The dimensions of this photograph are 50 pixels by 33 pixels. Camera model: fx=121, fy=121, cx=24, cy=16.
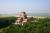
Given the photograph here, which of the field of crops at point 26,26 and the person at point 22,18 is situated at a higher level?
the person at point 22,18

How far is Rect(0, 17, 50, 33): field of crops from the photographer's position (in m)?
1.78

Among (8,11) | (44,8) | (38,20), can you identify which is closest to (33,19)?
Result: (38,20)

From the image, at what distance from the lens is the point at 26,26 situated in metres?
1.80

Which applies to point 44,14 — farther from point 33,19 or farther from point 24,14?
point 24,14

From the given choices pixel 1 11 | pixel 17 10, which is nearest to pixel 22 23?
pixel 17 10

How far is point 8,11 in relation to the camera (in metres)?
1.83

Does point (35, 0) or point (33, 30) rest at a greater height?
point (35, 0)

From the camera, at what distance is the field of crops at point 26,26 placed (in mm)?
1777

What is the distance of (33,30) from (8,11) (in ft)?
1.54

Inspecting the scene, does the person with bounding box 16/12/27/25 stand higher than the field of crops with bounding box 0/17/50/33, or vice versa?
the person with bounding box 16/12/27/25

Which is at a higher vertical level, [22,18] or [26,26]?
[22,18]

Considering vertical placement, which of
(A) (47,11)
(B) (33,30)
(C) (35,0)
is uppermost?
(C) (35,0)

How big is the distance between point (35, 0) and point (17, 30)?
1.73ft

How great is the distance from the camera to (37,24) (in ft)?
5.95
